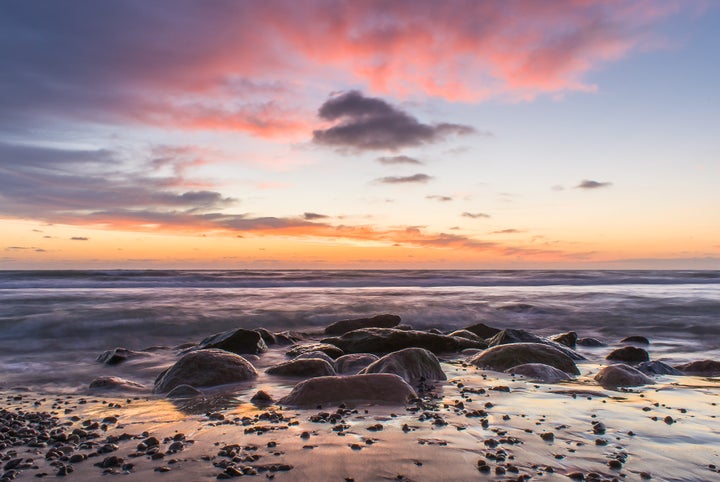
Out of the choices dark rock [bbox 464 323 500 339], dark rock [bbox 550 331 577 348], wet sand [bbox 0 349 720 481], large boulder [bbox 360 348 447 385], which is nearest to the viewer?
wet sand [bbox 0 349 720 481]

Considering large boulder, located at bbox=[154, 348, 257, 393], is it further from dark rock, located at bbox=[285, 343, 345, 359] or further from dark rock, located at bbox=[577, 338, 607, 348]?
dark rock, located at bbox=[577, 338, 607, 348]

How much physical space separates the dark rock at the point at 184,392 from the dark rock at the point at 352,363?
2.18m

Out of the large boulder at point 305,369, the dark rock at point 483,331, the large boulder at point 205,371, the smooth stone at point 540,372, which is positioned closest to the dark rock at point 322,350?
the large boulder at point 305,369

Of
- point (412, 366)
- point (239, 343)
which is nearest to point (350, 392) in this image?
point (412, 366)

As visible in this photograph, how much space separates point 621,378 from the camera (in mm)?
6234

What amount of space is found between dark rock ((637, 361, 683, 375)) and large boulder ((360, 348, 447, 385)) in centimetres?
307

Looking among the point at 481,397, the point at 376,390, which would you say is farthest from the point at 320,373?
the point at 481,397

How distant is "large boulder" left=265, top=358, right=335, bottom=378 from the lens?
6816mm

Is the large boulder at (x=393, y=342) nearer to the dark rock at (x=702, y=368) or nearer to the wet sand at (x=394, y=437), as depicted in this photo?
the wet sand at (x=394, y=437)

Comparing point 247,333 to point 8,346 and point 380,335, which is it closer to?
point 380,335

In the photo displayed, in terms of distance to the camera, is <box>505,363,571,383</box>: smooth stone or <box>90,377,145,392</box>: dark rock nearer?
<box>90,377,145,392</box>: dark rock

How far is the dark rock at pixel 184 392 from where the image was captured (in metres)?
5.72

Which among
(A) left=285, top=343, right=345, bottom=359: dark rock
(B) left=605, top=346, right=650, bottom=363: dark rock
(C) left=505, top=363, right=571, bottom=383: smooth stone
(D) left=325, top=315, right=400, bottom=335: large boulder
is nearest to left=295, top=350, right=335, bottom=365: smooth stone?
(A) left=285, top=343, right=345, bottom=359: dark rock

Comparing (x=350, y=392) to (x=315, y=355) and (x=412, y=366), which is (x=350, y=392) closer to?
(x=412, y=366)
